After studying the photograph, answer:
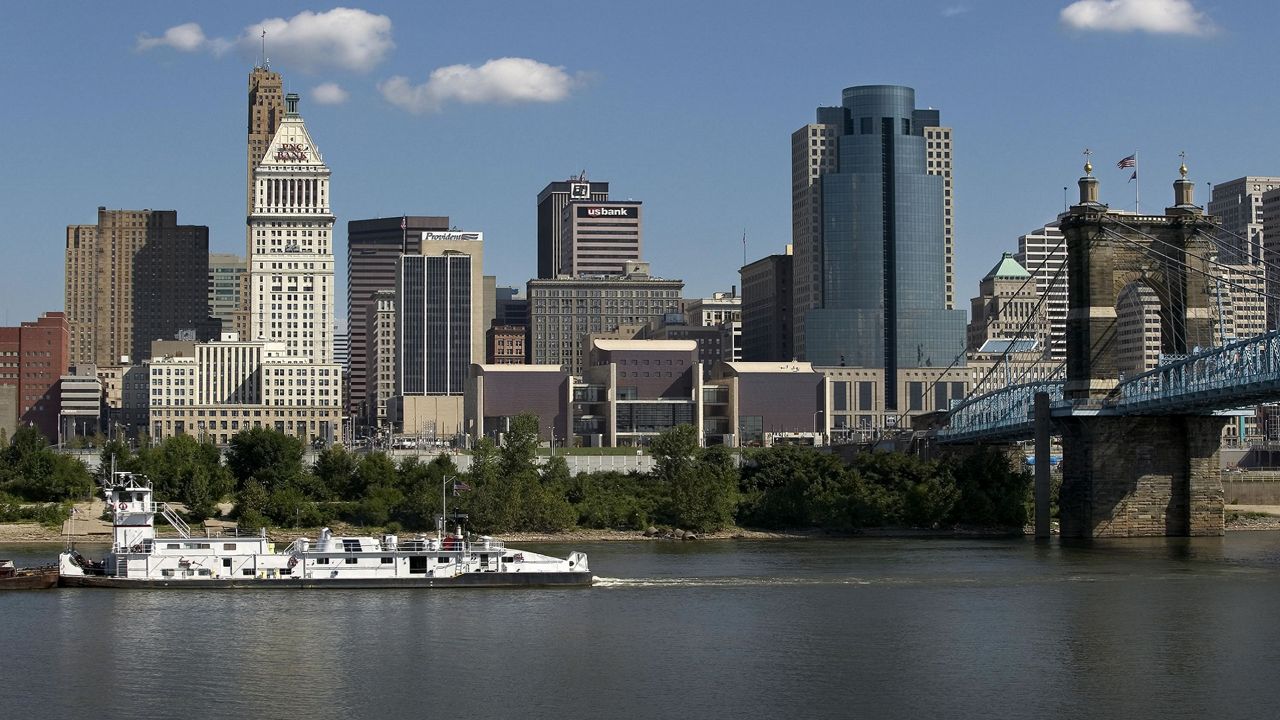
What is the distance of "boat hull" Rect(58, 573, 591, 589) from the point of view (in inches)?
3300

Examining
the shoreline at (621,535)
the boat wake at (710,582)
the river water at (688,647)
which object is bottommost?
the river water at (688,647)

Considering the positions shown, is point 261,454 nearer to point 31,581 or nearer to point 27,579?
point 27,579

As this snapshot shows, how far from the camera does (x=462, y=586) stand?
85375 millimetres

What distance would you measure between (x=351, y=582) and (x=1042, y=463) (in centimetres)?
5073

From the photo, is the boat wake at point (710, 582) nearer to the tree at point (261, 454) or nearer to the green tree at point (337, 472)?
the green tree at point (337, 472)

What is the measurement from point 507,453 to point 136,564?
163 ft

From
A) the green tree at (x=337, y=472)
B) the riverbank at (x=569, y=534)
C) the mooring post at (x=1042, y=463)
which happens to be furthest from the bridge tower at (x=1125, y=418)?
the green tree at (x=337, y=472)

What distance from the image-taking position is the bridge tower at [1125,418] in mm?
111562

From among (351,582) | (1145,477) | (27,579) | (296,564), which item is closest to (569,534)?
(351,582)

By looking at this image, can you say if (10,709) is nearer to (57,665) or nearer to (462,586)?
(57,665)

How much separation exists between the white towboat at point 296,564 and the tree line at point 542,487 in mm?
28547

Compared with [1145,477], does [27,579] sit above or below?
below

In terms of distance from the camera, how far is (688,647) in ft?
218

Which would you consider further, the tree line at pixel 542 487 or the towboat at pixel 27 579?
the tree line at pixel 542 487
